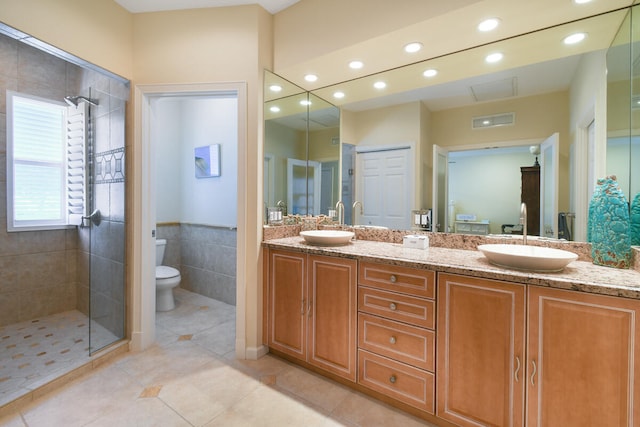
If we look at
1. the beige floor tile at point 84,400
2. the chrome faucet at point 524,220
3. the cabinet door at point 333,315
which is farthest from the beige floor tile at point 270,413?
the chrome faucet at point 524,220

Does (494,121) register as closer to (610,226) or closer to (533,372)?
(610,226)

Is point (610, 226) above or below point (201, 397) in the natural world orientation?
above

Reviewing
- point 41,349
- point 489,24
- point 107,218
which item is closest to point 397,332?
point 489,24

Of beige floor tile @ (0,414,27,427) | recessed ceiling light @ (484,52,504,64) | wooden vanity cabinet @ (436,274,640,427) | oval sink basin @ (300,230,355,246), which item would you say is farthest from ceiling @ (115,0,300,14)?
beige floor tile @ (0,414,27,427)

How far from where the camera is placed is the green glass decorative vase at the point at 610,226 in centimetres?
138

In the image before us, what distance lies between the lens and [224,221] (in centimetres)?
338

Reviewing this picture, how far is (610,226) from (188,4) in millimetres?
3008

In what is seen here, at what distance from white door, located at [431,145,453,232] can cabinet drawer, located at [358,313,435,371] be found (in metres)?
0.82

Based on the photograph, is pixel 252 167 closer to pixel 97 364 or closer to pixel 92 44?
pixel 92 44

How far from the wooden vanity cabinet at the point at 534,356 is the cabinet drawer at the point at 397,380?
66 mm

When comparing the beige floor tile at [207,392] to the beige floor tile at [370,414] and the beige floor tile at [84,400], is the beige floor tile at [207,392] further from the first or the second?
the beige floor tile at [370,414]

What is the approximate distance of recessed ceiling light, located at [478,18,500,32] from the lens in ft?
5.35

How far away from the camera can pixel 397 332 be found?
5.32 feet

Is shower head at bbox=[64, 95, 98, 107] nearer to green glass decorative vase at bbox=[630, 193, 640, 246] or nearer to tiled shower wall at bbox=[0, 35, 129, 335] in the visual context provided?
tiled shower wall at bbox=[0, 35, 129, 335]
